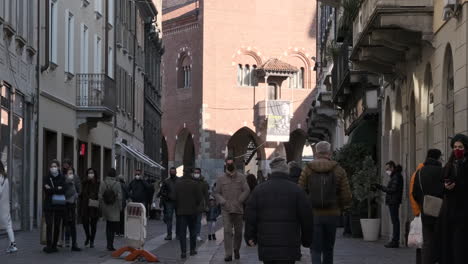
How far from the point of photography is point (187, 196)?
803 inches

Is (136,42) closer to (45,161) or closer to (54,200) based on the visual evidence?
(45,161)

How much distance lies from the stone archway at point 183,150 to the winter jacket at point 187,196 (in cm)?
6523

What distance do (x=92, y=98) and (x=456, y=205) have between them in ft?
84.5

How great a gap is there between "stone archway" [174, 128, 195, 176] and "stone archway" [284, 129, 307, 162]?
6.90 m

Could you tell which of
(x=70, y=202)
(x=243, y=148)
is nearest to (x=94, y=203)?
(x=70, y=202)

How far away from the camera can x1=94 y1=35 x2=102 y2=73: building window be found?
39.6 m

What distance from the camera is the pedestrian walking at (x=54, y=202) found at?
67.9ft

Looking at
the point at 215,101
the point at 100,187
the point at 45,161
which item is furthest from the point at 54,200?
the point at 215,101

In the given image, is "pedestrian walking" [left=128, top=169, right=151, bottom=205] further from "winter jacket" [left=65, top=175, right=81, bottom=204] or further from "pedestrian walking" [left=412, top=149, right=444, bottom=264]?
"pedestrian walking" [left=412, top=149, right=444, bottom=264]

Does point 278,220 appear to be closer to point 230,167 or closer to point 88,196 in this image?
point 230,167

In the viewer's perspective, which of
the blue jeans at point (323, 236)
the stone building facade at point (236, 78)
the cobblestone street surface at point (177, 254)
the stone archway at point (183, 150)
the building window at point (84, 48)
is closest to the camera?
A: the blue jeans at point (323, 236)

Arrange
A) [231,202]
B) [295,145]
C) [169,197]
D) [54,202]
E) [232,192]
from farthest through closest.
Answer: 1. [295,145]
2. [169,197]
3. [54,202]
4. [232,192]
5. [231,202]

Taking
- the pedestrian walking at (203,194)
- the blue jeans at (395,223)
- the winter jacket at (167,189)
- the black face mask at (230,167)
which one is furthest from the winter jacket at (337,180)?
the winter jacket at (167,189)

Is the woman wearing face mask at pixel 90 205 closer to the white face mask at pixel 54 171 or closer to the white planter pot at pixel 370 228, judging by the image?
the white face mask at pixel 54 171
